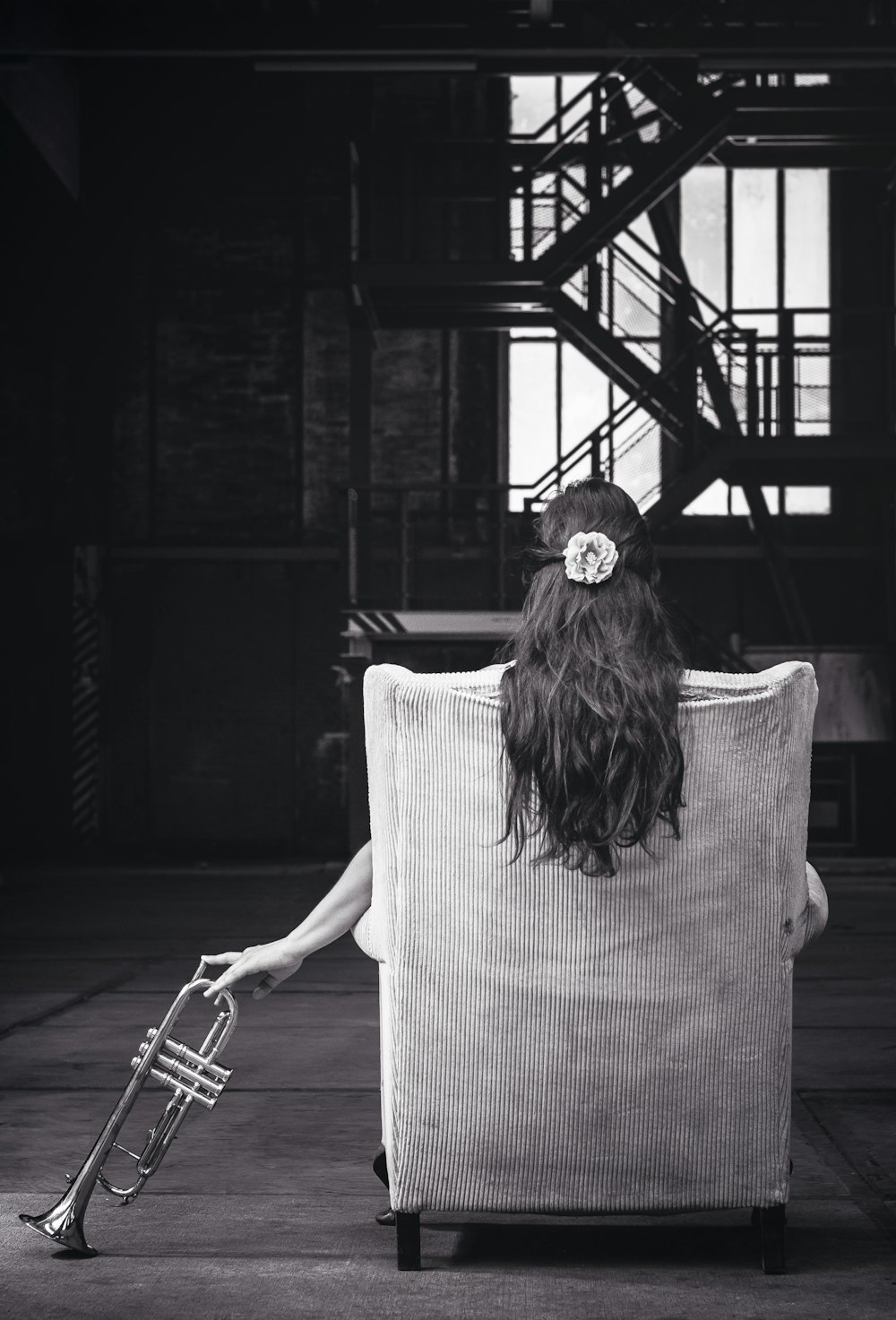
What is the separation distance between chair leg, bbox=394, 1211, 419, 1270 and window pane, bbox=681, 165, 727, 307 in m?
14.6

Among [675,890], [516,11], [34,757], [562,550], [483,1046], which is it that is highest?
[516,11]

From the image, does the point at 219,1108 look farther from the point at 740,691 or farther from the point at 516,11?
the point at 516,11

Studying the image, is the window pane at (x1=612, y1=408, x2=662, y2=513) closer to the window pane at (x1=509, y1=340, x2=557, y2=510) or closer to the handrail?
the window pane at (x1=509, y1=340, x2=557, y2=510)

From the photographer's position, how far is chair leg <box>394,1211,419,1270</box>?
9.82 feet

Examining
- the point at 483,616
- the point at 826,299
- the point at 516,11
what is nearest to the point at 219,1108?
the point at 483,616

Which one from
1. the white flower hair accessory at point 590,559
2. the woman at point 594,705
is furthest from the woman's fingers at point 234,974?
the white flower hair accessory at point 590,559

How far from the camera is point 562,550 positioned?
2938 millimetres

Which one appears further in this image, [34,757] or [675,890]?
[34,757]

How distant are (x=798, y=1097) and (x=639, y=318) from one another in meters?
12.4

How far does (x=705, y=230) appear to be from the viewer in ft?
53.8

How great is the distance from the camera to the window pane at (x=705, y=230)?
1638 centimetres

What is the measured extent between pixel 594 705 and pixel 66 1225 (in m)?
1.59

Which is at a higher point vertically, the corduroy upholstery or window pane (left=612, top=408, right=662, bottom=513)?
window pane (left=612, top=408, right=662, bottom=513)

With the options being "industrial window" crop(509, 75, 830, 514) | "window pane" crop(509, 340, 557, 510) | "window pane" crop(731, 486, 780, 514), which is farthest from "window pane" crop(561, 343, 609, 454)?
"window pane" crop(731, 486, 780, 514)
